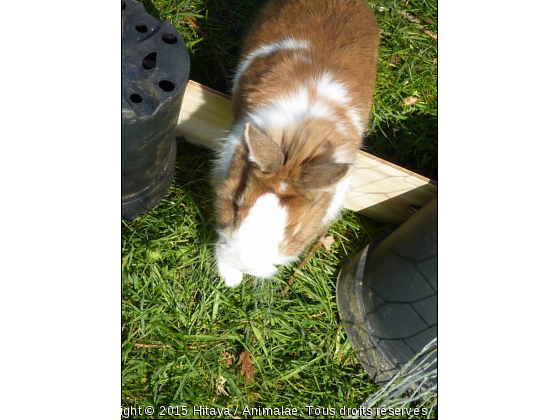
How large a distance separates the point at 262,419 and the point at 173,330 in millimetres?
855

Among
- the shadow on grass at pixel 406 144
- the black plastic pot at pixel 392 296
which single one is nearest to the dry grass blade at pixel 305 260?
the black plastic pot at pixel 392 296

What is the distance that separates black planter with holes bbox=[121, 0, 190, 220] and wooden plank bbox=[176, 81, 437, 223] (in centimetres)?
65

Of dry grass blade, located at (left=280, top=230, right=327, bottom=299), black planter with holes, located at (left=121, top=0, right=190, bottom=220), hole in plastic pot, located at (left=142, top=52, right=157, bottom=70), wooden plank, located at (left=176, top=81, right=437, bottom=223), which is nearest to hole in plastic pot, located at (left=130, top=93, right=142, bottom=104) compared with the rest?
black planter with holes, located at (left=121, top=0, right=190, bottom=220)

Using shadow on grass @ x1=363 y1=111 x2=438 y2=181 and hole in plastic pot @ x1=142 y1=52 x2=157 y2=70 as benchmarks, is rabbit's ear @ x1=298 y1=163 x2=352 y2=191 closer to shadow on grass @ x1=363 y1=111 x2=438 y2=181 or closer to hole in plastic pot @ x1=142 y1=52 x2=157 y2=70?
hole in plastic pot @ x1=142 y1=52 x2=157 y2=70

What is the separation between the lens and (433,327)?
10.1ft

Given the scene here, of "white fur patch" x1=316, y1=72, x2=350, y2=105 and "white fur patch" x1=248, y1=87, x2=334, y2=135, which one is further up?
"white fur patch" x1=316, y1=72, x2=350, y2=105

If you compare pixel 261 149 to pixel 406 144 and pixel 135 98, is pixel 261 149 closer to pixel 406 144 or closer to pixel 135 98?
pixel 135 98

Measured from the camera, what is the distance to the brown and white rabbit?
268cm

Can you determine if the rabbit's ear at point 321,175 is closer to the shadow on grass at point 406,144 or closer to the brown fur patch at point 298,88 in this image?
the brown fur patch at point 298,88

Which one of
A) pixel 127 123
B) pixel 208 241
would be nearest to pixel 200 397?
pixel 208 241

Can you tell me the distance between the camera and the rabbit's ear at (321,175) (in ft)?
8.73

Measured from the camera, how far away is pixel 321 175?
8.80ft

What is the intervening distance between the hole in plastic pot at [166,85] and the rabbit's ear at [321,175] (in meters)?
0.82

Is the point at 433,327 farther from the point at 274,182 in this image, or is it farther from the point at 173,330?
the point at 173,330
